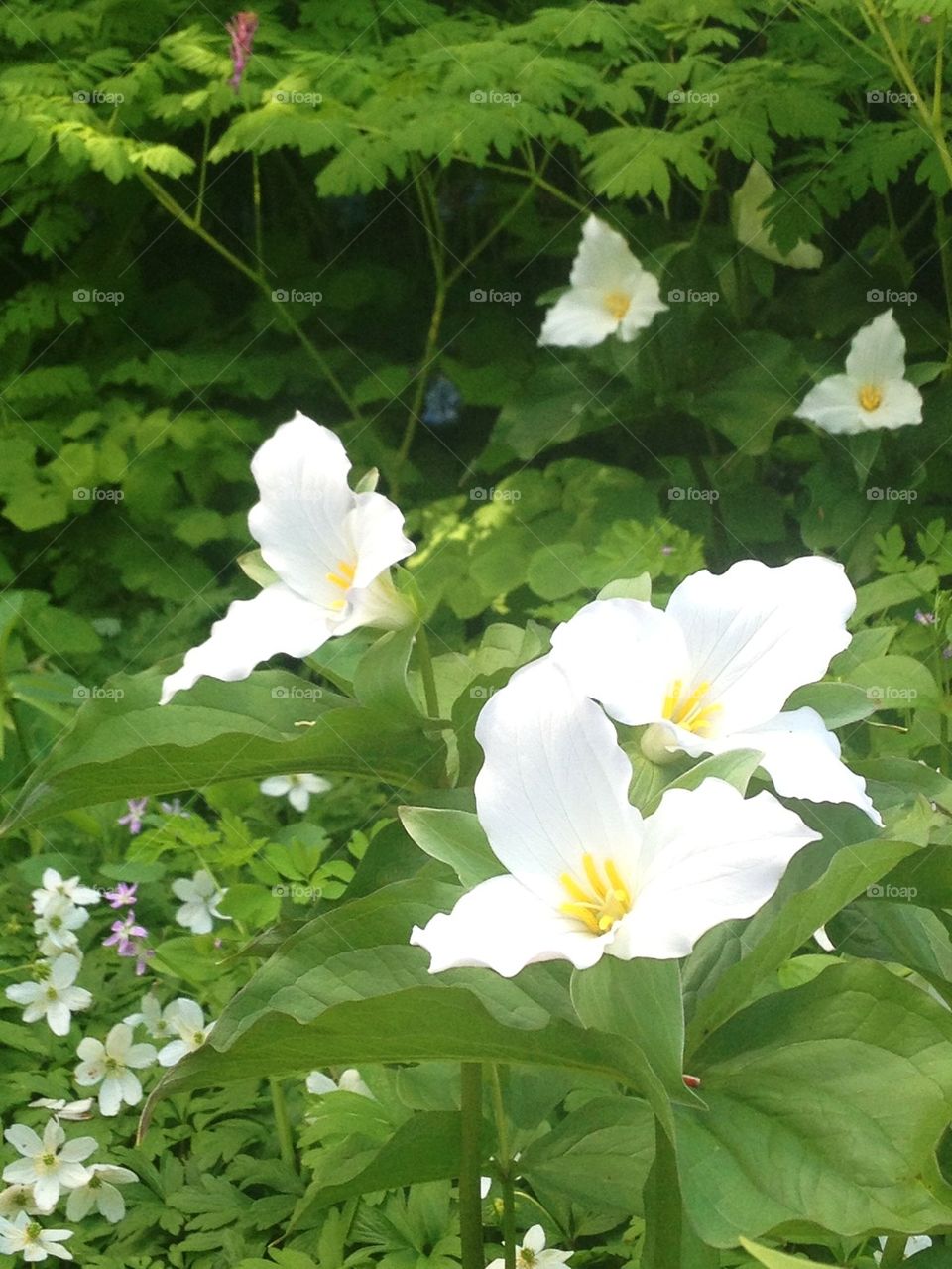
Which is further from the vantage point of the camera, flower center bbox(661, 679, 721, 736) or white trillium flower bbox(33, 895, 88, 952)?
white trillium flower bbox(33, 895, 88, 952)

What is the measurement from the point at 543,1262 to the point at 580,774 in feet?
1.31

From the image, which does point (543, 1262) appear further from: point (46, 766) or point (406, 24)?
point (406, 24)

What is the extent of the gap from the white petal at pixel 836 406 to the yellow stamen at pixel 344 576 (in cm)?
112

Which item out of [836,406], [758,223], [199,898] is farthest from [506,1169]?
[758,223]

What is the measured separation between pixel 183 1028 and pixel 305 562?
0.40 m

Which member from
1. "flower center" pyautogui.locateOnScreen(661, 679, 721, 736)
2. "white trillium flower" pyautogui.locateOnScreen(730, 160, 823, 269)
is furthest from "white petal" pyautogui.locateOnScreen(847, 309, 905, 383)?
"flower center" pyautogui.locateOnScreen(661, 679, 721, 736)

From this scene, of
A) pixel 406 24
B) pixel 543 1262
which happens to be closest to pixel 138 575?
pixel 406 24

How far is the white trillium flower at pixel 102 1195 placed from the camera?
2.96 ft

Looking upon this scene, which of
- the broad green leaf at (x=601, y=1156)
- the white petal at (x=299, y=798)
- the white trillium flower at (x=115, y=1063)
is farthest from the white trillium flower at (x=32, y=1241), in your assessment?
the white petal at (x=299, y=798)

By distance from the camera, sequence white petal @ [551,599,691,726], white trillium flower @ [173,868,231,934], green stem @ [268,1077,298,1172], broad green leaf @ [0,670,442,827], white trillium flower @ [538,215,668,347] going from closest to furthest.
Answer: white petal @ [551,599,691,726], broad green leaf @ [0,670,442,827], green stem @ [268,1077,298,1172], white trillium flower @ [173,868,231,934], white trillium flower @ [538,215,668,347]

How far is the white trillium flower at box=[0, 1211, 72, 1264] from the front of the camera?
2.83ft

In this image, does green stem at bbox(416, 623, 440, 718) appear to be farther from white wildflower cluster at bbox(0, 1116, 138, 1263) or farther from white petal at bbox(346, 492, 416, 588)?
white wildflower cluster at bbox(0, 1116, 138, 1263)

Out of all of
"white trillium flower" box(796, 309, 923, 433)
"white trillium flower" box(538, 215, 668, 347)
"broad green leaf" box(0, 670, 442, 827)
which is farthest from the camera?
"white trillium flower" box(538, 215, 668, 347)

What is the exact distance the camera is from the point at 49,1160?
91 centimetres
